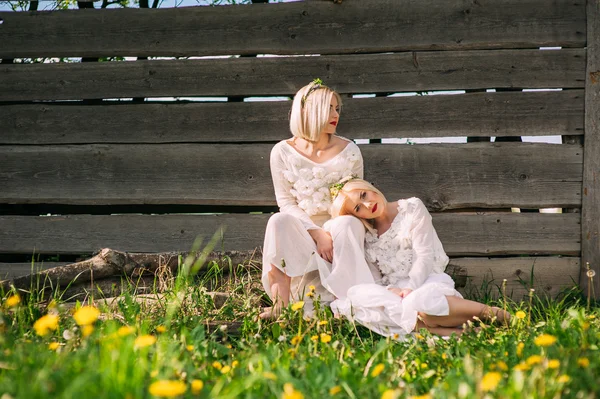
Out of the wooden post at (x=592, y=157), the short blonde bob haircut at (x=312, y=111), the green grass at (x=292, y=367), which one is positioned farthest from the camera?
the wooden post at (x=592, y=157)

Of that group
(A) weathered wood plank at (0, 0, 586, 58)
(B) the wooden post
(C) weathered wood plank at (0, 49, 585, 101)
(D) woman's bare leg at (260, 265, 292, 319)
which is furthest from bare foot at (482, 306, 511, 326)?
(A) weathered wood plank at (0, 0, 586, 58)

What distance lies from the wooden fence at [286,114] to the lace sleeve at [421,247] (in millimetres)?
1104

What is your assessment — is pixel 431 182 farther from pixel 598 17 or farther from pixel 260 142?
pixel 598 17

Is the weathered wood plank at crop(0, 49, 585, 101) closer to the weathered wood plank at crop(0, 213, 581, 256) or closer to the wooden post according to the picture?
the wooden post

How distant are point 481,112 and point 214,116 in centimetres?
204

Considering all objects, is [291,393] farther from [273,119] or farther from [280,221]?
[273,119]

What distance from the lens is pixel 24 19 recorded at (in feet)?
15.5

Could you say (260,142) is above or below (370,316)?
above

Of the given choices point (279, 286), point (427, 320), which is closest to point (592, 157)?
point (427, 320)

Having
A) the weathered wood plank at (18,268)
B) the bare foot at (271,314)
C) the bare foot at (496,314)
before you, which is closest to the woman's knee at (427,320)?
the bare foot at (496,314)

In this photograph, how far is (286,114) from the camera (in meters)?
4.59

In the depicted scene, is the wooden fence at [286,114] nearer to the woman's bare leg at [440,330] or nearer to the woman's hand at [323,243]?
the woman's hand at [323,243]

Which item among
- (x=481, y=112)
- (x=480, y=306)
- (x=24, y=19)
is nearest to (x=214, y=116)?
(x=24, y=19)

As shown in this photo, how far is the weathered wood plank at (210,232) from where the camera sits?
178 inches
